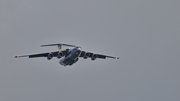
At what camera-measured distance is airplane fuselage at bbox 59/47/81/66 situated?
353 feet

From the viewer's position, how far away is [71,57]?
108562 millimetres

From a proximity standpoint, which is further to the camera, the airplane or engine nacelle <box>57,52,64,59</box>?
engine nacelle <box>57,52,64,59</box>

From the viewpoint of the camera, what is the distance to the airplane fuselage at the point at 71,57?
108m

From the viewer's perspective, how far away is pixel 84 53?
11575 centimetres

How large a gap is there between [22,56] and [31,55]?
2.49m

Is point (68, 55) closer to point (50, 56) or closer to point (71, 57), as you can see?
point (71, 57)

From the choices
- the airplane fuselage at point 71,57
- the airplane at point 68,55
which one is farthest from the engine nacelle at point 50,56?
the airplane fuselage at point 71,57

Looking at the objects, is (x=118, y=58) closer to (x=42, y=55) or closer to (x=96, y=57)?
(x=96, y=57)

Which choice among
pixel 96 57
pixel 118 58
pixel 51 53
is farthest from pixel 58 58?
pixel 118 58

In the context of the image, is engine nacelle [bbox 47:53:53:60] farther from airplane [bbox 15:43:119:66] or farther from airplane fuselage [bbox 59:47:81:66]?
airplane fuselage [bbox 59:47:81:66]

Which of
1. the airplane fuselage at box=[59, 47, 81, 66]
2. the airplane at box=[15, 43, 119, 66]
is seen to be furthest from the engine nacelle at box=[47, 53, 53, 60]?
the airplane fuselage at box=[59, 47, 81, 66]

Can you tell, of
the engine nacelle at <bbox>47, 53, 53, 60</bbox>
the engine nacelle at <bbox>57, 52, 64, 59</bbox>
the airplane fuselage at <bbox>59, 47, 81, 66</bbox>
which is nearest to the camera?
the airplane fuselage at <bbox>59, 47, 81, 66</bbox>

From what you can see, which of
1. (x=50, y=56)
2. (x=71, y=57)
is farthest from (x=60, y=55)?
(x=71, y=57)

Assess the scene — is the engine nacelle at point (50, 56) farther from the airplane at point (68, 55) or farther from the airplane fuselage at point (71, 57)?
the airplane fuselage at point (71, 57)
